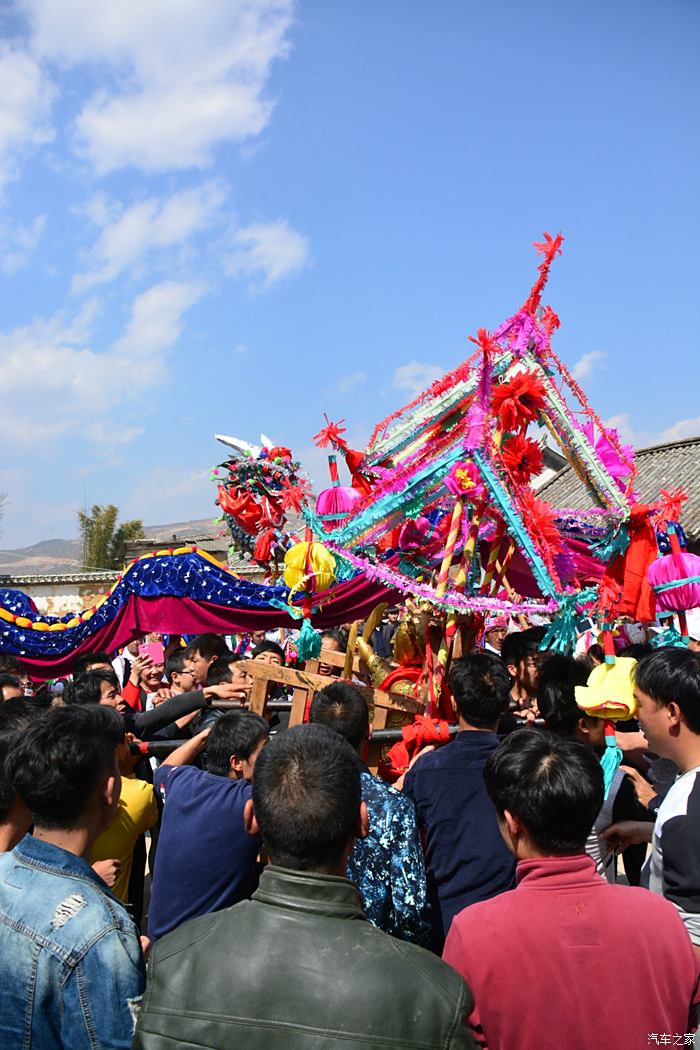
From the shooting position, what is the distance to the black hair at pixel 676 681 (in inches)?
89.5

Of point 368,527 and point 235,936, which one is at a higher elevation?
point 368,527

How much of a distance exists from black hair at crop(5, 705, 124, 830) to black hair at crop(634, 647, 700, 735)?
1473mm

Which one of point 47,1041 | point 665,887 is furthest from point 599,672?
point 47,1041

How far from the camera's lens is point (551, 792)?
1846 mm

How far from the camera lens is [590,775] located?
188 centimetres

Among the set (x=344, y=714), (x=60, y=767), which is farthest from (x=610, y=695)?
(x=60, y=767)

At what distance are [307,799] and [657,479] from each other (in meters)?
16.8

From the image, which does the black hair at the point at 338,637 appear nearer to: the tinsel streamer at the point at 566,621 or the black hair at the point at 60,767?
the tinsel streamer at the point at 566,621

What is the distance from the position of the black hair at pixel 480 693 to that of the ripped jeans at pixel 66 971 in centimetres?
149

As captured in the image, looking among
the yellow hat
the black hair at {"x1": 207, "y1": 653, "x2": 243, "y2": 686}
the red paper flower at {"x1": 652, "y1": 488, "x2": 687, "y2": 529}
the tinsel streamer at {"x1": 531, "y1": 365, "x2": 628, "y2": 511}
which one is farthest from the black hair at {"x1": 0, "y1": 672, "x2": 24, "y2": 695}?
the red paper flower at {"x1": 652, "y1": 488, "x2": 687, "y2": 529}

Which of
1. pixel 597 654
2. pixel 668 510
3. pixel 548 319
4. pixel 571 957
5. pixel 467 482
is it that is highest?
pixel 548 319

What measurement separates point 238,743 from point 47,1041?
1213 millimetres

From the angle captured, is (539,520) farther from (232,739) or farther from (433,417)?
(232,739)

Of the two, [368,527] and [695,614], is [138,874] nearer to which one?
[368,527]
